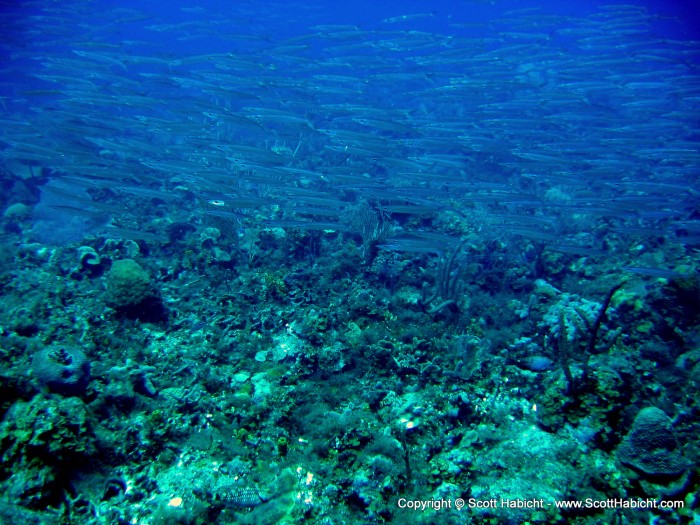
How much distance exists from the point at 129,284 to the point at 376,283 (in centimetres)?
444

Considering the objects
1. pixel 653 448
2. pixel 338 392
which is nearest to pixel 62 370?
pixel 338 392

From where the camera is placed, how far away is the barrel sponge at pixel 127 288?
20.2ft

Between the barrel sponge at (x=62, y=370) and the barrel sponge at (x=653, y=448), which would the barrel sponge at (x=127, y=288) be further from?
the barrel sponge at (x=653, y=448)

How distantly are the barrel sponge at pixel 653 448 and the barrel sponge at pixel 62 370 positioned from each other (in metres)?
5.76

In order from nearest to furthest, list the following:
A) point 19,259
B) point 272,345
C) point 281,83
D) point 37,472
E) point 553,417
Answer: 1. point 37,472
2. point 553,417
3. point 272,345
4. point 19,259
5. point 281,83

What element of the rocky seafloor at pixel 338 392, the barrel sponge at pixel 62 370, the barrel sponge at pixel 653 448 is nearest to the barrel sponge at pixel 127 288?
the rocky seafloor at pixel 338 392

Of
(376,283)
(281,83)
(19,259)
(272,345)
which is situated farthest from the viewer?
(281,83)

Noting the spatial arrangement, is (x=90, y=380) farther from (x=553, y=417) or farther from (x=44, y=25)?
(x=44, y=25)

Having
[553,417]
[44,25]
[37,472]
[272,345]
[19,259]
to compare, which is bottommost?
[19,259]

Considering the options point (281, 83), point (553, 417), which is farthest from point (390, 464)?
point (281, 83)

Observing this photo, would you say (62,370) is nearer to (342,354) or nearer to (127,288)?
(127,288)

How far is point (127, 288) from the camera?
6.19 m

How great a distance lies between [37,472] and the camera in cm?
313

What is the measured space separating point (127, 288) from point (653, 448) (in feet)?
23.6
